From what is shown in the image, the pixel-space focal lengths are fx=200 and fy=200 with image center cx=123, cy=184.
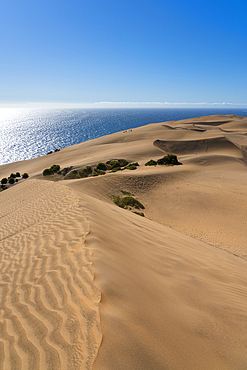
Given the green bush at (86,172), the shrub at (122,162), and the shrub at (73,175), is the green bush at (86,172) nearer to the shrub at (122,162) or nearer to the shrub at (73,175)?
the shrub at (73,175)

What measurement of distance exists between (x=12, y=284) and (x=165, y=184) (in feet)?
38.6

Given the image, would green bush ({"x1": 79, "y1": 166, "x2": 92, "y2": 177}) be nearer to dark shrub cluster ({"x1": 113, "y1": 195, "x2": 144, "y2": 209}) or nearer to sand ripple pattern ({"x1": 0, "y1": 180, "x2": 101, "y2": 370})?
dark shrub cluster ({"x1": 113, "y1": 195, "x2": 144, "y2": 209})

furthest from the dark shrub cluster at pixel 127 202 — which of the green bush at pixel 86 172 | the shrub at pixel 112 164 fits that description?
the shrub at pixel 112 164

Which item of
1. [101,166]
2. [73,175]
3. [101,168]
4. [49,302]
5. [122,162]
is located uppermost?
[49,302]

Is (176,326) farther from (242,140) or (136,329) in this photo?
(242,140)

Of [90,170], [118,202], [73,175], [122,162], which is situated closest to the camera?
[118,202]

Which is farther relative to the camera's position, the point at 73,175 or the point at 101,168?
the point at 101,168

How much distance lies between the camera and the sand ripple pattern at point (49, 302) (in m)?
2.20

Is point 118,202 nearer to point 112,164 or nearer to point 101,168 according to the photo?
point 101,168

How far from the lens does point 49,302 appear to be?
295cm

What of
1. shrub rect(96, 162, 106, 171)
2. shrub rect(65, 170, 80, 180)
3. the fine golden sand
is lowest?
shrub rect(65, 170, 80, 180)

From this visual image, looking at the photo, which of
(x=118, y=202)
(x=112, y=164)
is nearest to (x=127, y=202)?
(x=118, y=202)

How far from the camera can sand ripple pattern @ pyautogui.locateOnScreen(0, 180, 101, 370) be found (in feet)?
7.22

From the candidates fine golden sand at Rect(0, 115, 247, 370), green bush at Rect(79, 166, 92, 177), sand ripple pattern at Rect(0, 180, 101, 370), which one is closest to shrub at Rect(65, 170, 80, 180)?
green bush at Rect(79, 166, 92, 177)
